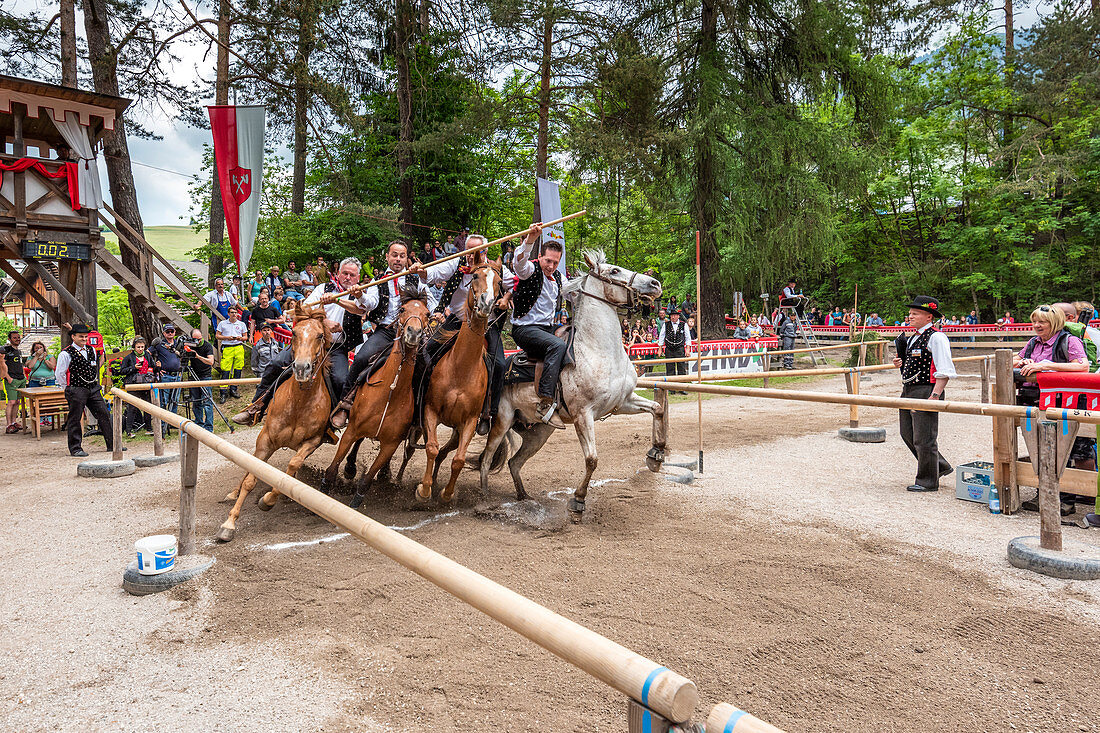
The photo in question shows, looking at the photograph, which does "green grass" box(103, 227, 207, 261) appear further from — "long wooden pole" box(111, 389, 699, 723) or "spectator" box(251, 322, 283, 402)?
"long wooden pole" box(111, 389, 699, 723)

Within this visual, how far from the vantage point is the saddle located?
5.98 m

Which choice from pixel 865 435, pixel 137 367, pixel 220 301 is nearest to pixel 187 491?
pixel 137 367

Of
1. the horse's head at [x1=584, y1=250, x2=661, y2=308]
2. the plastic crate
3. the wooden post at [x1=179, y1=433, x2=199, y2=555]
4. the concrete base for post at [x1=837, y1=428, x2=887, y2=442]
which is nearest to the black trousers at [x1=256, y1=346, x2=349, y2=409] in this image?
the wooden post at [x1=179, y1=433, x2=199, y2=555]

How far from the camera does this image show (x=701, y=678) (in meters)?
3.07

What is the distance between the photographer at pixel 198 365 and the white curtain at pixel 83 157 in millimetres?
3869

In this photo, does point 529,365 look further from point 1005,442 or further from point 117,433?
point 117,433

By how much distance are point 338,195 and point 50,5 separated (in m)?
7.96

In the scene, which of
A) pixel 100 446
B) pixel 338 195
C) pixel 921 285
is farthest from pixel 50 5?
pixel 921 285

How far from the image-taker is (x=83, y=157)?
42.2 feet

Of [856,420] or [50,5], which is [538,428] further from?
[50,5]

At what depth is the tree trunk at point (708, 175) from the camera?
17.9 metres

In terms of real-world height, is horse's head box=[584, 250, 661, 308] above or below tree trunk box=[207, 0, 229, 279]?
below

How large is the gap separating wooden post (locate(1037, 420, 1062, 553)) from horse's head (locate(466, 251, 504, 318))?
4129 millimetres

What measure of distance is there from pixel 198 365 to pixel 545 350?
28.4 feet
